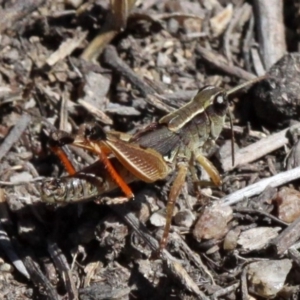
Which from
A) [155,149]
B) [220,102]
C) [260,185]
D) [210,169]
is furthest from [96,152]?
[260,185]

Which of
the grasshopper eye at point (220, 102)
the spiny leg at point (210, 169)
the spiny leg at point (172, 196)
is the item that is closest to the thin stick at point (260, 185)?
Answer: the spiny leg at point (210, 169)

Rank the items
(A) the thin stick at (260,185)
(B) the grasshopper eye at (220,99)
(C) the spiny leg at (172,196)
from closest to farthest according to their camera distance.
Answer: (C) the spiny leg at (172,196), (A) the thin stick at (260,185), (B) the grasshopper eye at (220,99)

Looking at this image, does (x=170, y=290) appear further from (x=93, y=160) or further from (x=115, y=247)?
(x=93, y=160)

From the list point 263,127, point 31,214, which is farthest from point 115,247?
point 263,127

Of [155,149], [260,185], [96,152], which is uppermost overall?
[96,152]

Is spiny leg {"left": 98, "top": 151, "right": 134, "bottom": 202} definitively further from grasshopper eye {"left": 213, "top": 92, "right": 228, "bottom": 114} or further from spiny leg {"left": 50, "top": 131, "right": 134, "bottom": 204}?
grasshopper eye {"left": 213, "top": 92, "right": 228, "bottom": 114}

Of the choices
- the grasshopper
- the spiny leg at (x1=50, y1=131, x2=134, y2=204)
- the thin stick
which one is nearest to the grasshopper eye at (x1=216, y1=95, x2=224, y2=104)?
the grasshopper

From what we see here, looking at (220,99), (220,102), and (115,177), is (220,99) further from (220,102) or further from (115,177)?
(115,177)

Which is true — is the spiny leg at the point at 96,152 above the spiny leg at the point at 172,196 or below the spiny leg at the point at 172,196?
above

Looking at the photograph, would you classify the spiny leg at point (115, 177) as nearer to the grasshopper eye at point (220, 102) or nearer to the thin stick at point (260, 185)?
the thin stick at point (260, 185)
